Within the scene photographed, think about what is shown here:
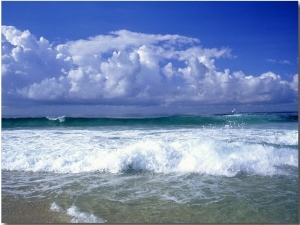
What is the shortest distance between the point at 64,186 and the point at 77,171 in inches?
24.9

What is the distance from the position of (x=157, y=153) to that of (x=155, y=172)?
15.6 inches

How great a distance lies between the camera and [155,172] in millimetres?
4180

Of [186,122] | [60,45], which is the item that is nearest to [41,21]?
[60,45]

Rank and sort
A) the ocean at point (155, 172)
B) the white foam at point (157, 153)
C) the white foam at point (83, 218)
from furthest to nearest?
1. the white foam at point (157, 153)
2. the ocean at point (155, 172)
3. the white foam at point (83, 218)

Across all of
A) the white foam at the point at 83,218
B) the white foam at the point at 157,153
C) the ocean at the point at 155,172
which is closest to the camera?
the white foam at the point at 83,218

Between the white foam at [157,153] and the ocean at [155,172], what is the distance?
0.05 ft

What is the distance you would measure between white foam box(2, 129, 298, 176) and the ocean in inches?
0.6

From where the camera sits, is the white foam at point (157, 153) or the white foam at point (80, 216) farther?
the white foam at point (157, 153)

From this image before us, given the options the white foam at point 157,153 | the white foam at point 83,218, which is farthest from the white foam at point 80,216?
the white foam at point 157,153

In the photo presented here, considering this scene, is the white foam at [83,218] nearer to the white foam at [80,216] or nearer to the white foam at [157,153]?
the white foam at [80,216]

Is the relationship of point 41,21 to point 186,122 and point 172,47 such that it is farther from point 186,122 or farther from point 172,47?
point 186,122

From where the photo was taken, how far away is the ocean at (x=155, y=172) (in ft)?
9.81

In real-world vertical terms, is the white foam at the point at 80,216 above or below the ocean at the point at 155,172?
below

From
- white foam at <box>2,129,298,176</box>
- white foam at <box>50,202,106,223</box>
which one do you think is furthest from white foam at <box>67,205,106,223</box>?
white foam at <box>2,129,298,176</box>
